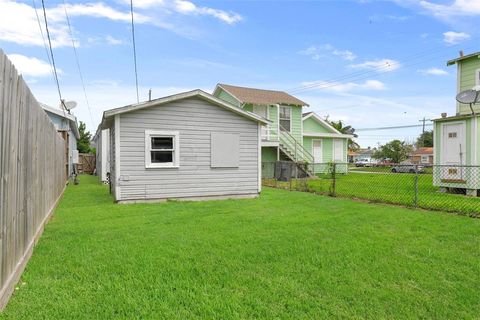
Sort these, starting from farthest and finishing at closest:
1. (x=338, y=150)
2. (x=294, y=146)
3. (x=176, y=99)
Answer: (x=338, y=150)
(x=294, y=146)
(x=176, y=99)

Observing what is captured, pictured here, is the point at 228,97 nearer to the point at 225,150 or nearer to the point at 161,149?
the point at 225,150

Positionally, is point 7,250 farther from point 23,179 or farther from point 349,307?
point 349,307

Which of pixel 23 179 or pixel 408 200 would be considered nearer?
pixel 23 179

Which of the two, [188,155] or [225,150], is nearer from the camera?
[188,155]

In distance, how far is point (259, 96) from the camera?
2169 cm

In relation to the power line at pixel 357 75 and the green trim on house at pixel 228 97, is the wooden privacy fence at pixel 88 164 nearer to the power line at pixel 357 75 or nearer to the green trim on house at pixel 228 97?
the green trim on house at pixel 228 97

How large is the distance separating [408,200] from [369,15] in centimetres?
881

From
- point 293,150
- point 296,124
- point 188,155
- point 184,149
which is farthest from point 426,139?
point 184,149

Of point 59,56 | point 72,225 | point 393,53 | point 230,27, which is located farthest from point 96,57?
point 393,53

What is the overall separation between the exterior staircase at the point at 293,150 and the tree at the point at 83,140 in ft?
65.2

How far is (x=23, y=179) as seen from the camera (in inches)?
150

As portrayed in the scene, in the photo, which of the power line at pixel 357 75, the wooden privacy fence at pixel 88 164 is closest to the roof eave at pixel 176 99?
the wooden privacy fence at pixel 88 164

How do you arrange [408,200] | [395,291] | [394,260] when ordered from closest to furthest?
[395,291], [394,260], [408,200]

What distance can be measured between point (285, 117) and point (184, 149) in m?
12.6
